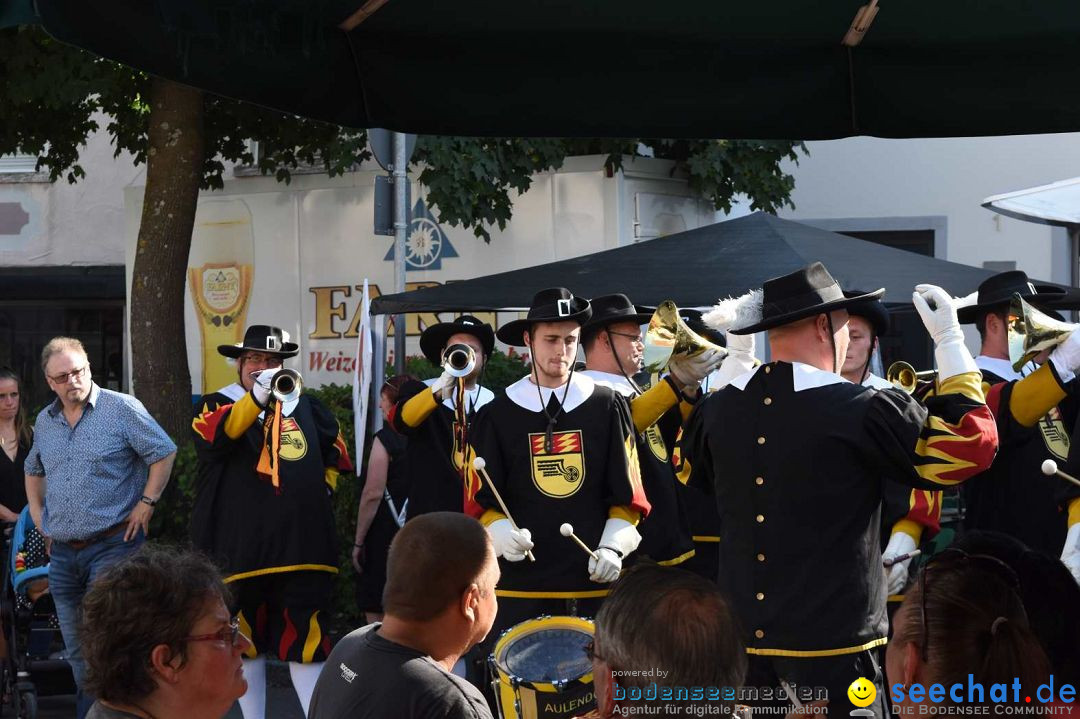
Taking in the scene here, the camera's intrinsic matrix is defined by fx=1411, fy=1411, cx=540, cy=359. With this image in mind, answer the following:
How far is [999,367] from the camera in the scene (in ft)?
20.2

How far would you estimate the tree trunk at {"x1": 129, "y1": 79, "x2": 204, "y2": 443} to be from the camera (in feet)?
35.7

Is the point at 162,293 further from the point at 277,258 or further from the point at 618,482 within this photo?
the point at 618,482

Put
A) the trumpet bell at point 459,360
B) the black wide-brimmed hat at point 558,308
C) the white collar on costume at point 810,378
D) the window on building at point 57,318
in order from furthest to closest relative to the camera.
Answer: the window on building at point 57,318
the trumpet bell at point 459,360
the black wide-brimmed hat at point 558,308
the white collar on costume at point 810,378

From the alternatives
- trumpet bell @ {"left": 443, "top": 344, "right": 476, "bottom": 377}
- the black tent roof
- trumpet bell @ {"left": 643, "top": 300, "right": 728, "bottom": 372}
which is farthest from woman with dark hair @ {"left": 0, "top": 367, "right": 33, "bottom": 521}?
trumpet bell @ {"left": 643, "top": 300, "right": 728, "bottom": 372}

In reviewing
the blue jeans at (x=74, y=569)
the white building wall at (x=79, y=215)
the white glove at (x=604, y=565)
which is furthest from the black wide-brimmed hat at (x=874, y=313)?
the white building wall at (x=79, y=215)

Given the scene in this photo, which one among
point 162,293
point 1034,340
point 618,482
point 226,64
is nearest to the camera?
point 226,64

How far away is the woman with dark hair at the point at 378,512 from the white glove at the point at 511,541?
2.15 metres

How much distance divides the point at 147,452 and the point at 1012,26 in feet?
17.7

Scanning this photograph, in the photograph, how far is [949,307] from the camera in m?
4.40

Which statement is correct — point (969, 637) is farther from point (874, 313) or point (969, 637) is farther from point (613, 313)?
point (613, 313)

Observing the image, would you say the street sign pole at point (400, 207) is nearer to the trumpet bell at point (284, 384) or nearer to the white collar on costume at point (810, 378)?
the trumpet bell at point (284, 384)

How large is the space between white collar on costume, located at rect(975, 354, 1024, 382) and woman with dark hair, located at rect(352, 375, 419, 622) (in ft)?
10.3

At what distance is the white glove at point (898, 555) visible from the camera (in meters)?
5.84

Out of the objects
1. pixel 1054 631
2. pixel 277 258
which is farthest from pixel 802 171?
pixel 1054 631
